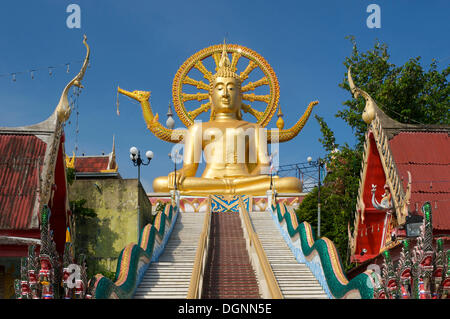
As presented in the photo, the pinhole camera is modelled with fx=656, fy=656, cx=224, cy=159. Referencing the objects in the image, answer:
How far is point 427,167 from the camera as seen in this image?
14.6 m

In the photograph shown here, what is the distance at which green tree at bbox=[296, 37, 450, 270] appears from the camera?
21156mm

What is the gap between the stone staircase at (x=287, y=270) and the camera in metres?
11.5

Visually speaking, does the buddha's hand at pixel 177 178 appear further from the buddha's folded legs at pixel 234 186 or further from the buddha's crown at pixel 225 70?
the buddha's crown at pixel 225 70

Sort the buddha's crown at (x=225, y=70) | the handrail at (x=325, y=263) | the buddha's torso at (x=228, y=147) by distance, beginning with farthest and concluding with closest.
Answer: the buddha's crown at (x=225, y=70), the buddha's torso at (x=228, y=147), the handrail at (x=325, y=263)

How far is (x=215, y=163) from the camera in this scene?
25.1 metres

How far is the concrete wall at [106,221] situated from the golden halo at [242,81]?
7579mm

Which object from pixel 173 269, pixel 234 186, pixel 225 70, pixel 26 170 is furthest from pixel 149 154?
pixel 173 269

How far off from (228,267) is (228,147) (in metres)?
12.5

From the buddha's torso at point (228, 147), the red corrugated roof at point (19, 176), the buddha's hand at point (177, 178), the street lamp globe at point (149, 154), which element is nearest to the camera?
the red corrugated roof at point (19, 176)

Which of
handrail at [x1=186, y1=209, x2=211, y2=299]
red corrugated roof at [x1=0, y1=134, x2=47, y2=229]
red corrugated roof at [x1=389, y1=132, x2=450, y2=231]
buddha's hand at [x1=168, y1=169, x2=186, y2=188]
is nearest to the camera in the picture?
handrail at [x1=186, y1=209, x2=211, y2=299]

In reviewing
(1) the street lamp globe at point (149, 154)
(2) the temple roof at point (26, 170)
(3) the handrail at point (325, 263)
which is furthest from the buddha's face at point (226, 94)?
(2) the temple roof at point (26, 170)

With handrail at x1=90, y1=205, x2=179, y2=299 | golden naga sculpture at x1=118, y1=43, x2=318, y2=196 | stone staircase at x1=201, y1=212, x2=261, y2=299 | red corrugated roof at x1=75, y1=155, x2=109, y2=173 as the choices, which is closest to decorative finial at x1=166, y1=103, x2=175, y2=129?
golden naga sculpture at x1=118, y1=43, x2=318, y2=196

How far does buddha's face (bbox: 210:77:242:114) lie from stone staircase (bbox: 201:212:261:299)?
29.6 ft
